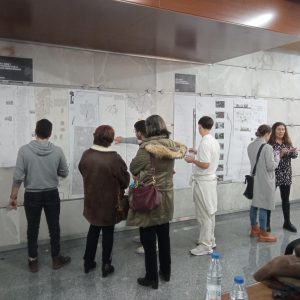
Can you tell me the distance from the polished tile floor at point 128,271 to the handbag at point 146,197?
0.72 metres

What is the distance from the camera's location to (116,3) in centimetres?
236

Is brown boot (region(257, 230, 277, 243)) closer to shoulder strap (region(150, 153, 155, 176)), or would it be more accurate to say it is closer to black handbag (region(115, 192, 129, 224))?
black handbag (region(115, 192, 129, 224))

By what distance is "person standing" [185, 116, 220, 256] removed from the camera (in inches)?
130

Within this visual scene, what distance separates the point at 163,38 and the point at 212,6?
722 millimetres

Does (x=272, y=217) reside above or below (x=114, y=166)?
below

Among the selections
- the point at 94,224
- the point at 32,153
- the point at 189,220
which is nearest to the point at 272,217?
the point at 189,220

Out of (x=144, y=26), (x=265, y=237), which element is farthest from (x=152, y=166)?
(x=265, y=237)

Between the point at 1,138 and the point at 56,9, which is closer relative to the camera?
the point at 56,9

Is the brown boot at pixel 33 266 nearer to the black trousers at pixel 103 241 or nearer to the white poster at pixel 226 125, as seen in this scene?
the black trousers at pixel 103 241

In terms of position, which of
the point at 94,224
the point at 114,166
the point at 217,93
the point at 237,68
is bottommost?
the point at 94,224

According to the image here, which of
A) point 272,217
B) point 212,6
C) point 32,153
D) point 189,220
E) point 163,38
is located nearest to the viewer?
point 212,6

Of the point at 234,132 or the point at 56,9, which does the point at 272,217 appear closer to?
the point at 234,132

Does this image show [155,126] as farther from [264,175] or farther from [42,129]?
[264,175]

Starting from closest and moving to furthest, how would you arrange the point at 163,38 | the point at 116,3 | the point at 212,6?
1. the point at 116,3
2. the point at 212,6
3. the point at 163,38
